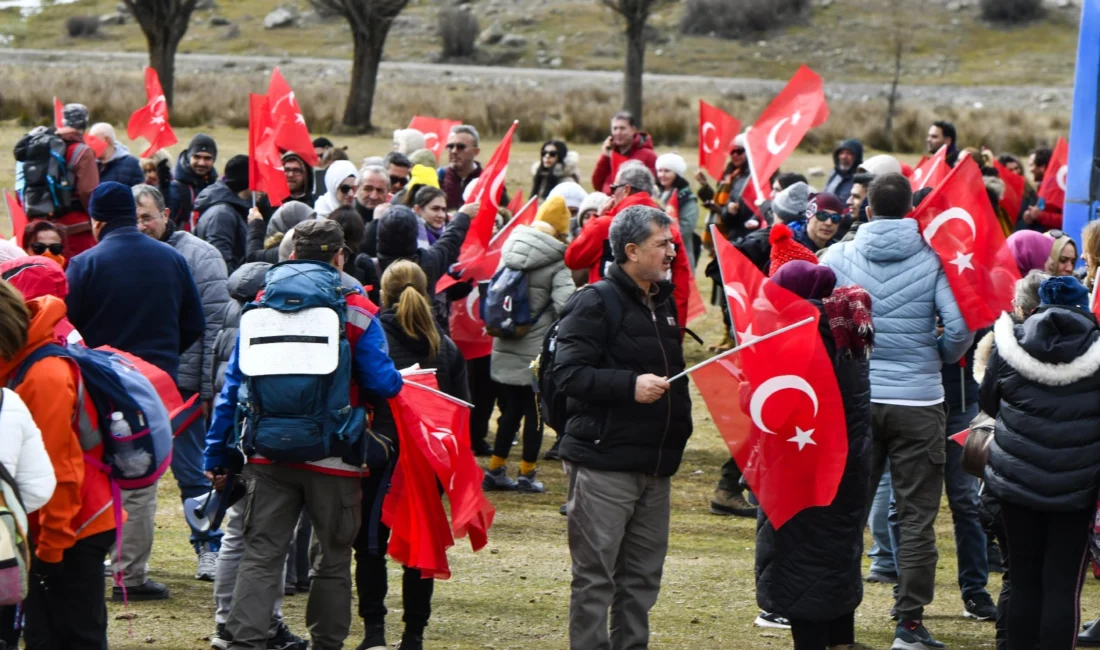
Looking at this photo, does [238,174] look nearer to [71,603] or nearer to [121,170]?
[121,170]

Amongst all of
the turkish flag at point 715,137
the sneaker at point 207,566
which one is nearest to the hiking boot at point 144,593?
the sneaker at point 207,566

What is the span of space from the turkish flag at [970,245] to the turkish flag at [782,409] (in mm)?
1417

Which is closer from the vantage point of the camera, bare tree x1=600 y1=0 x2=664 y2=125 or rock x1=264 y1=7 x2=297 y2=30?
bare tree x1=600 y1=0 x2=664 y2=125

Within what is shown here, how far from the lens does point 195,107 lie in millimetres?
32281

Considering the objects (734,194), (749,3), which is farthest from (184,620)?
(749,3)

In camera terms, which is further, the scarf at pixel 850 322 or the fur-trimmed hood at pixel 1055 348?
the scarf at pixel 850 322

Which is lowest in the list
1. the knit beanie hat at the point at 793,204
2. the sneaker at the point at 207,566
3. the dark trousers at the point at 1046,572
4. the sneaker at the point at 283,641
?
the sneaker at the point at 207,566

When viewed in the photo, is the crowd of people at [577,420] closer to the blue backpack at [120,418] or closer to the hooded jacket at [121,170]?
the blue backpack at [120,418]

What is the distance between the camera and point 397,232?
858cm

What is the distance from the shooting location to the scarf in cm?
667

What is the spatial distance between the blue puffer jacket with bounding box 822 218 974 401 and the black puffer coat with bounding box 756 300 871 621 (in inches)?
35.8

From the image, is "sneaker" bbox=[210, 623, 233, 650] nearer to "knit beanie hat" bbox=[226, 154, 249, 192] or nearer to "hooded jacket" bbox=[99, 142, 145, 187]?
"knit beanie hat" bbox=[226, 154, 249, 192]

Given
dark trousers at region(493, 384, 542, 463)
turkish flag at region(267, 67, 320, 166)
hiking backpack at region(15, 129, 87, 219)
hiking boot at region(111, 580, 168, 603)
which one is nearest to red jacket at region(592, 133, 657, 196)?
dark trousers at region(493, 384, 542, 463)

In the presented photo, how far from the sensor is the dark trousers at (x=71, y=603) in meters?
5.77
